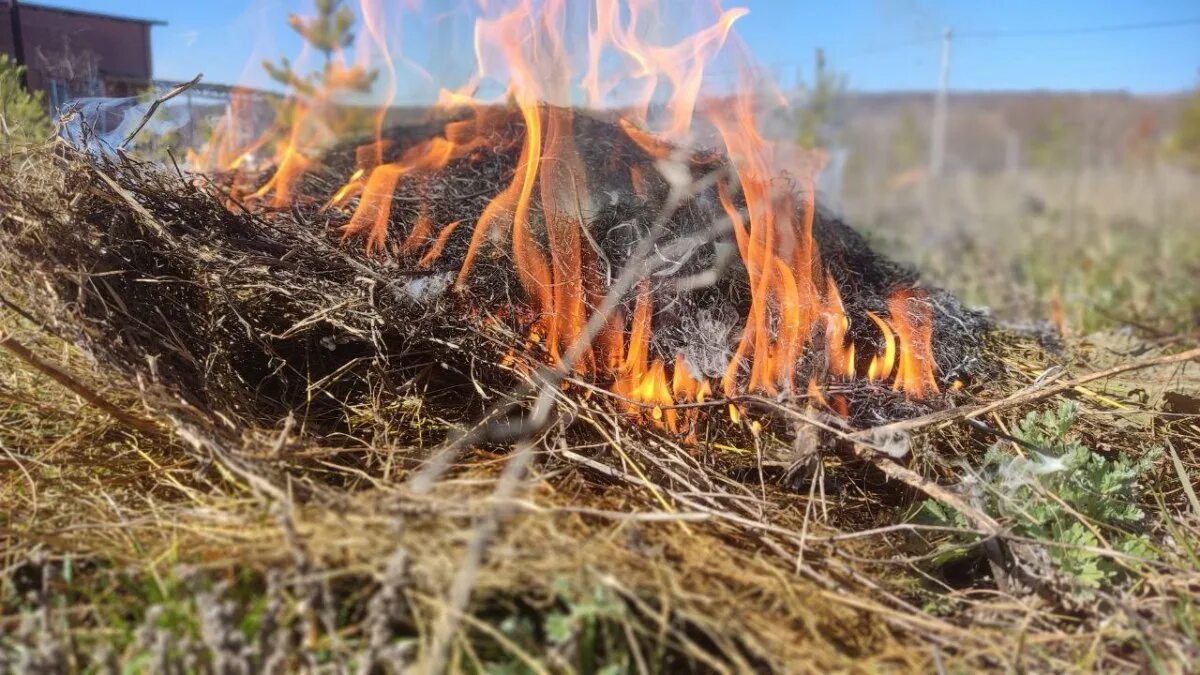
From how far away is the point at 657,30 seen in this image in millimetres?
3121

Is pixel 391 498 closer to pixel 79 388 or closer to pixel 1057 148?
pixel 79 388

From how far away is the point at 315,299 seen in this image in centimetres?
236

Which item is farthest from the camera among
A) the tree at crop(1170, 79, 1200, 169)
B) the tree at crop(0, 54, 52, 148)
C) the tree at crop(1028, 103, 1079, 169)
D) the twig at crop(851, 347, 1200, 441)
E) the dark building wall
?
the tree at crop(1028, 103, 1079, 169)

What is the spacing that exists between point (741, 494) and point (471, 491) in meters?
0.81

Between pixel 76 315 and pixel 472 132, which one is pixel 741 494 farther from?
pixel 472 132

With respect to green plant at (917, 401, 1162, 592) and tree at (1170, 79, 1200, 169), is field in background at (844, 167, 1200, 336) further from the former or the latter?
green plant at (917, 401, 1162, 592)

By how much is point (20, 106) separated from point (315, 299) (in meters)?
1.74

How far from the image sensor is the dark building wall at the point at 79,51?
3.57m

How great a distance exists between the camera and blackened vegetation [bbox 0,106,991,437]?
2.03m

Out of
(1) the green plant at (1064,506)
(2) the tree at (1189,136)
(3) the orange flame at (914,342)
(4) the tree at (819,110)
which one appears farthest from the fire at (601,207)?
(2) the tree at (1189,136)

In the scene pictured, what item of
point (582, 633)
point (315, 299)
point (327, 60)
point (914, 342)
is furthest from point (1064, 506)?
point (327, 60)

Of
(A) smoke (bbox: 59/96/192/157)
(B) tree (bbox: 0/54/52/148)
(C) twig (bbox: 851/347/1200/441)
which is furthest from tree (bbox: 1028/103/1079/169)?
(B) tree (bbox: 0/54/52/148)

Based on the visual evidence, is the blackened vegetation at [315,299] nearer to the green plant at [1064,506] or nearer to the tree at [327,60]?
the green plant at [1064,506]

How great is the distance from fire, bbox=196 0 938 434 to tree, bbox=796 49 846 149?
19.9 ft
